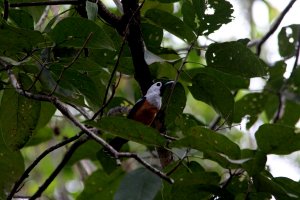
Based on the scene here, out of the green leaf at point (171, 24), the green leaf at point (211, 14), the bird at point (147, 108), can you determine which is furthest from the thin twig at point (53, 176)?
the green leaf at point (211, 14)

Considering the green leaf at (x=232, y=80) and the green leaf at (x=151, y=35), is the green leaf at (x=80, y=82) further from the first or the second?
the green leaf at (x=232, y=80)

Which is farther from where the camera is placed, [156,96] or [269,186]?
[156,96]

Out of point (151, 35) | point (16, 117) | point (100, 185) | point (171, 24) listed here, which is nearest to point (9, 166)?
point (16, 117)

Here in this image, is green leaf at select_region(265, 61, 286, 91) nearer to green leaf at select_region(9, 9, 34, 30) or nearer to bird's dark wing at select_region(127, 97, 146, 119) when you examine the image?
bird's dark wing at select_region(127, 97, 146, 119)

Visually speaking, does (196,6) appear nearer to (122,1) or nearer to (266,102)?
(122,1)

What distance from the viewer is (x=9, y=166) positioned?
3.06 m

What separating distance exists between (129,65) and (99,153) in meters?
0.67

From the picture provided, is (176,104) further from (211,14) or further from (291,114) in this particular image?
(291,114)

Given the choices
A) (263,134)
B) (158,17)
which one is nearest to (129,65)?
(158,17)

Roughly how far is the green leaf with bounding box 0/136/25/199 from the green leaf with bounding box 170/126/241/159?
1316 mm

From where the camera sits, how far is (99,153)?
343 cm

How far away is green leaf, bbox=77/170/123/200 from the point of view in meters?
3.38

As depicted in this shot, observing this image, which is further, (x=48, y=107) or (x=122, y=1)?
(x=48, y=107)

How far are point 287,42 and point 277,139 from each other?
7.25ft
